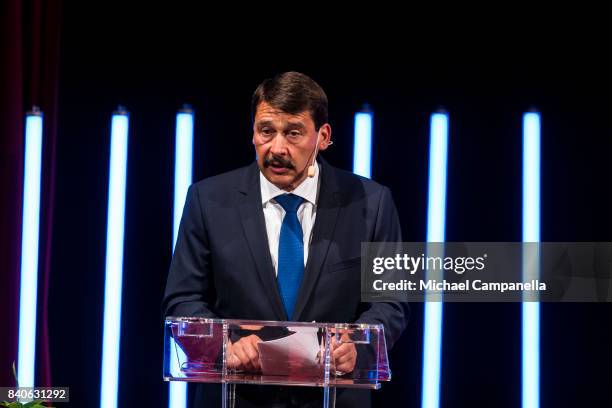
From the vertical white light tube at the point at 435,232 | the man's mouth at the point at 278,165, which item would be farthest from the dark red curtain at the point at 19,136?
the vertical white light tube at the point at 435,232

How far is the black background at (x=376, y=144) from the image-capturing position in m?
4.03

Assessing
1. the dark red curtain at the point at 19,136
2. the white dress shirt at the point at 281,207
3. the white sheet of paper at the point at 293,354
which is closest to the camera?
the white sheet of paper at the point at 293,354

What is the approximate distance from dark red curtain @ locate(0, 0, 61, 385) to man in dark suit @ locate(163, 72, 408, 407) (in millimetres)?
1233

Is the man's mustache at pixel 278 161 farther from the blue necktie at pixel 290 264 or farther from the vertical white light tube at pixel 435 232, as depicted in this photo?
the vertical white light tube at pixel 435 232

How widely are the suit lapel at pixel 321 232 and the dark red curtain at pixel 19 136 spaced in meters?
1.45

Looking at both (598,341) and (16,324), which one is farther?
(598,341)

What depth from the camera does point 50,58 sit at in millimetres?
3910

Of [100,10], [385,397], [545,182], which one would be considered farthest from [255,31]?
[385,397]

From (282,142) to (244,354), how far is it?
2.44ft

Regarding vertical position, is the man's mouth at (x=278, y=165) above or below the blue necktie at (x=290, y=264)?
above

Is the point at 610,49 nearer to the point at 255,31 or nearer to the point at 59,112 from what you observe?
the point at 255,31

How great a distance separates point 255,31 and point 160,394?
1570 mm

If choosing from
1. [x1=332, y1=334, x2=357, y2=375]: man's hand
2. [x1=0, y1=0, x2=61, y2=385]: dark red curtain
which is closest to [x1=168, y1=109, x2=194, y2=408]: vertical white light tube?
[x1=0, y1=0, x2=61, y2=385]: dark red curtain

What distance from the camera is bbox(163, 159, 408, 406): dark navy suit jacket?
2.69 m
